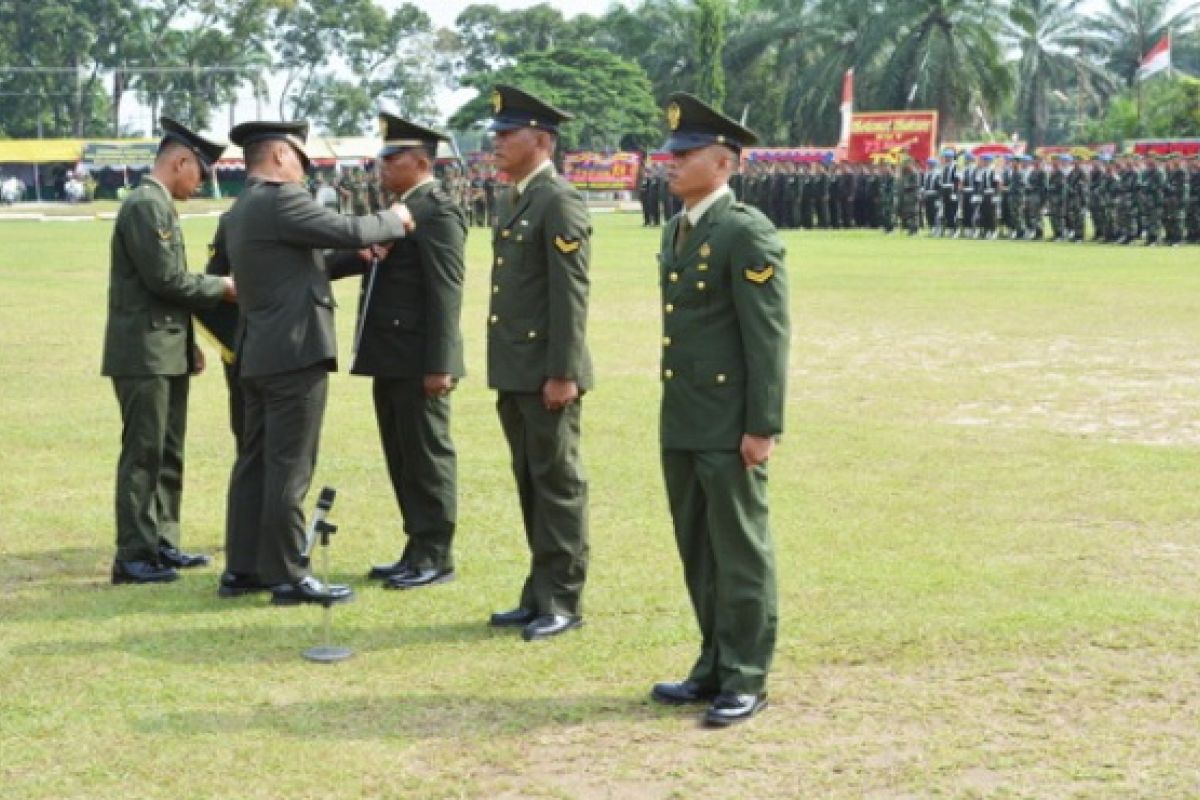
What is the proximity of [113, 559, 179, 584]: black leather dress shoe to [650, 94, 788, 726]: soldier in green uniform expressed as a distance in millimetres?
2806

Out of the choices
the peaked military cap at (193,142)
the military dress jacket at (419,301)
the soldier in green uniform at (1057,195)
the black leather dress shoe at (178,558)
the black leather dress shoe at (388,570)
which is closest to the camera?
the military dress jacket at (419,301)

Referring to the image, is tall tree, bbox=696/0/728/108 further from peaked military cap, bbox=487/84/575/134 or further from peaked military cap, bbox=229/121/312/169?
peaked military cap, bbox=487/84/575/134

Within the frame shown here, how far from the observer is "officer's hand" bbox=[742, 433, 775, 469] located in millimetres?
5066

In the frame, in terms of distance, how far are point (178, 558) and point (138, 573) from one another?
30 cm

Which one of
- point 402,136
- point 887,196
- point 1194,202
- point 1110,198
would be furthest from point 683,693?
point 887,196

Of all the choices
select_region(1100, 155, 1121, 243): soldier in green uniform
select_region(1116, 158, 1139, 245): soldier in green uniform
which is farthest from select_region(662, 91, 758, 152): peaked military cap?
select_region(1100, 155, 1121, 243): soldier in green uniform

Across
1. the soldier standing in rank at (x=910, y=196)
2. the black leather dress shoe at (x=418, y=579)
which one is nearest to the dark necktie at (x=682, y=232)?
the black leather dress shoe at (x=418, y=579)

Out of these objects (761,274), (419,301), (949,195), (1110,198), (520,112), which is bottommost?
(949,195)

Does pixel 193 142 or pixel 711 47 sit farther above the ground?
pixel 711 47

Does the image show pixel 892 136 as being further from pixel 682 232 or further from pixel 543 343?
pixel 682 232

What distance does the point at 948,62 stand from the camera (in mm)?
61219

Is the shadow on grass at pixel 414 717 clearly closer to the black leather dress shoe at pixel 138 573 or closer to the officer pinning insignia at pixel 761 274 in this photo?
the officer pinning insignia at pixel 761 274

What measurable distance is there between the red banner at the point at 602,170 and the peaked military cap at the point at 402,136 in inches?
2211

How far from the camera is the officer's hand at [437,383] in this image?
6797 millimetres
